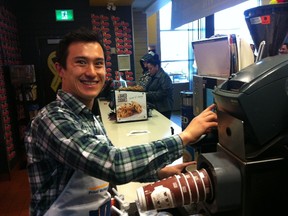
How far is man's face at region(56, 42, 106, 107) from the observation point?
Result: 1.06 metres

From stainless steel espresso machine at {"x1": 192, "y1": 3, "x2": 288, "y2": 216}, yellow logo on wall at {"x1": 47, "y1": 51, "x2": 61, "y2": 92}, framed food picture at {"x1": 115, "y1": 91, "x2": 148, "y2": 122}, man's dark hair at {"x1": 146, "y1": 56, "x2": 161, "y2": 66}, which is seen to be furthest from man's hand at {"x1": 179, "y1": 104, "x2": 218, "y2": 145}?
yellow logo on wall at {"x1": 47, "y1": 51, "x2": 61, "y2": 92}

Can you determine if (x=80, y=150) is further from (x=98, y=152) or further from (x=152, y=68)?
(x=152, y=68)

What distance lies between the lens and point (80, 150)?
825 mm

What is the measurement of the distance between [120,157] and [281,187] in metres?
0.46

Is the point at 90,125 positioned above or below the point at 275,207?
above

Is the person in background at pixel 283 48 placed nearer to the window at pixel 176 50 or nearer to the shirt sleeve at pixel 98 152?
the shirt sleeve at pixel 98 152

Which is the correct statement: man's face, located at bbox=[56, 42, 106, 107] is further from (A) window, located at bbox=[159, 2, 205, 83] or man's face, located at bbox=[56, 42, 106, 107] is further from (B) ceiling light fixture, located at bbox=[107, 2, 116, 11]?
(A) window, located at bbox=[159, 2, 205, 83]

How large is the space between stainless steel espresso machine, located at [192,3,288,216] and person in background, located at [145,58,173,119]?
9.66 feet

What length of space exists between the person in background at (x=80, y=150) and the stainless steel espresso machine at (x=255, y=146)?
0.20 m

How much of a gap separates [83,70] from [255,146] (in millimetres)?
687

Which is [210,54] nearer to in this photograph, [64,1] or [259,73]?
[259,73]

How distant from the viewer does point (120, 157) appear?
84cm

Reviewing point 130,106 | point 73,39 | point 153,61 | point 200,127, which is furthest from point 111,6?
point 200,127

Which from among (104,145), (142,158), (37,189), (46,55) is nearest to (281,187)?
(142,158)
